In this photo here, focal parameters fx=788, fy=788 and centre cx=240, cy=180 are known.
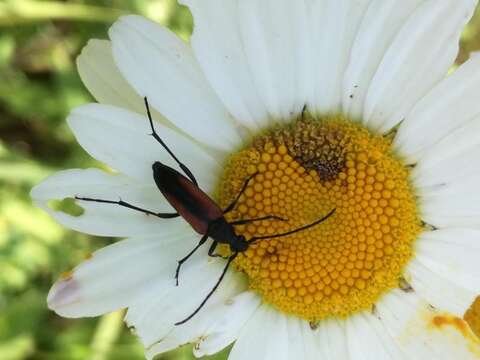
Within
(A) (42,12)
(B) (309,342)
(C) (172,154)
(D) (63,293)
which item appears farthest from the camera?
(A) (42,12)

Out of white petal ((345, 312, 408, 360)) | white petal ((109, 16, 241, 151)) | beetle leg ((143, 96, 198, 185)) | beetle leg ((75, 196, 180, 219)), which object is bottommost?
beetle leg ((75, 196, 180, 219))

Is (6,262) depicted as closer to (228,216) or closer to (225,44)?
(228,216)

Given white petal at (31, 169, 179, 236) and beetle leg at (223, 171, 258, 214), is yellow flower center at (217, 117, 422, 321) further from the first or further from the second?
white petal at (31, 169, 179, 236)

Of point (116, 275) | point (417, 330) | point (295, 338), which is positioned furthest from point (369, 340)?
point (116, 275)

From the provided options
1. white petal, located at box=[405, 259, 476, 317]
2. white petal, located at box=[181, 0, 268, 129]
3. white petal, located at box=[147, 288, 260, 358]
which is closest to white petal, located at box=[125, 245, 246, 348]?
white petal, located at box=[147, 288, 260, 358]

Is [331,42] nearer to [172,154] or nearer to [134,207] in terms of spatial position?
[172,154]
